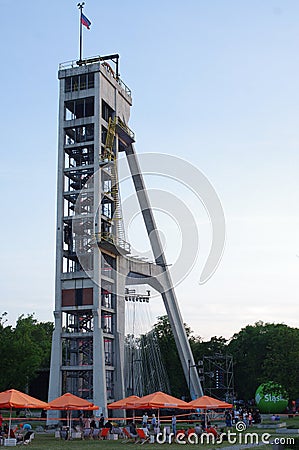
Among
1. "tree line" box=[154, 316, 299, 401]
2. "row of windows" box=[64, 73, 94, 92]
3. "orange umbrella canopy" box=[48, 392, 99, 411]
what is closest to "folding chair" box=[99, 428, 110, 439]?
"orange umbrella canopy" box=[48, 392, 99, 411]

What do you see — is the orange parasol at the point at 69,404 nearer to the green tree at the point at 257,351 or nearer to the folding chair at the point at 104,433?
the folding chair at the point at 104,433

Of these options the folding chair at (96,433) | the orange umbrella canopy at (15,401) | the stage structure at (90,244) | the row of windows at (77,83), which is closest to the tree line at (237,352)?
the stage structure at (90,244)

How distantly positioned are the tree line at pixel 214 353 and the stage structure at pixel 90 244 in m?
5.58

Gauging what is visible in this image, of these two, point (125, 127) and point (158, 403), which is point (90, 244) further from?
point (158, 403)

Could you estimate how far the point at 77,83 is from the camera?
194ft

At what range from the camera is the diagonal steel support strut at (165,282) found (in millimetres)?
66188

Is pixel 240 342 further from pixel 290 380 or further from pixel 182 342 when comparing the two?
pixel 290 380

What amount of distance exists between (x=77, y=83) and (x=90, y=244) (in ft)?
50.6

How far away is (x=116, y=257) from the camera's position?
57500mm

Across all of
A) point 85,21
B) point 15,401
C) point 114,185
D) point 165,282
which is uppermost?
point 85,21

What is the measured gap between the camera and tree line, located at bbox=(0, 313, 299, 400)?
55956 mm

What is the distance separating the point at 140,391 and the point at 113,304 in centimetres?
1184

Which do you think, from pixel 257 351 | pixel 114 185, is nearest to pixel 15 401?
pixel 114 185

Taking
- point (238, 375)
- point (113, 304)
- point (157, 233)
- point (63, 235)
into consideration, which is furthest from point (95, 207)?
point (238, 375)
